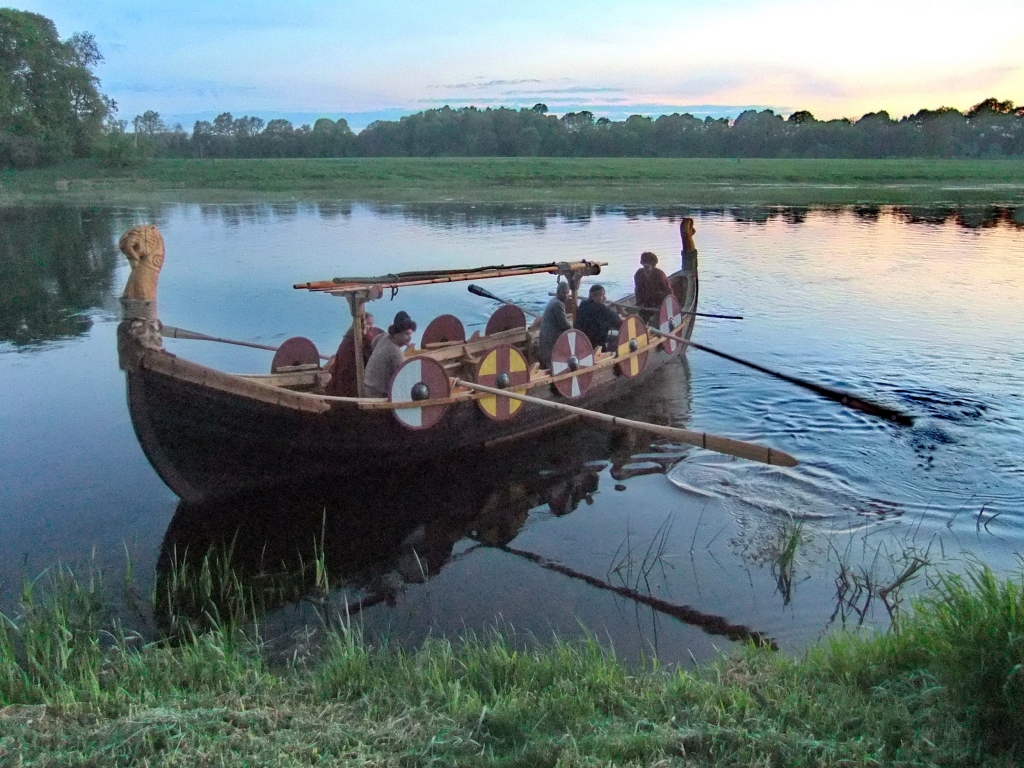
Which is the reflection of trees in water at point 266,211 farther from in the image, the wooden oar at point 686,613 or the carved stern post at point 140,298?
the wooden oar at point 686,613

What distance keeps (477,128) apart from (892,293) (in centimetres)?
8099

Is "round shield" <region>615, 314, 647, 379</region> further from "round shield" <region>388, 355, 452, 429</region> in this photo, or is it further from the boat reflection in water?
"round shield" <region>388, 355, 452, 429</region>

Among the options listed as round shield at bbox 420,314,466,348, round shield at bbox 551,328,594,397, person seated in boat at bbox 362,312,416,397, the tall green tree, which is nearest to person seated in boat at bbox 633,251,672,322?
round shield at bbox 551,328,594,397

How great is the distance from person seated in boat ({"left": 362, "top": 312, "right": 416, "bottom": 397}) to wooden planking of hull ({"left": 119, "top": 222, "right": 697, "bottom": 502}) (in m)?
0.33

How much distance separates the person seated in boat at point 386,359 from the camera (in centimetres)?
826

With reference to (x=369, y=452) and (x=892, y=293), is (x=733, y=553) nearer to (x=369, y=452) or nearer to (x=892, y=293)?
(x=369, y=452)

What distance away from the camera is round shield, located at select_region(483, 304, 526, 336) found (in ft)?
38.3

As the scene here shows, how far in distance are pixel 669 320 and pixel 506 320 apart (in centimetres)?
268

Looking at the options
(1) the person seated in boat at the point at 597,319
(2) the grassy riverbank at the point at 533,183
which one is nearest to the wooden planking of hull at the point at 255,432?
(1) the person seated in boat at the point at 597,319

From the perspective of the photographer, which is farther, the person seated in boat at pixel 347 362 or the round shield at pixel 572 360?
the round shield at pixel 572 360

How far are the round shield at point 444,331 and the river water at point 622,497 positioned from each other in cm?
191

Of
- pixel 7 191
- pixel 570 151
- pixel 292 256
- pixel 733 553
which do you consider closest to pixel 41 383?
pixel 733 553

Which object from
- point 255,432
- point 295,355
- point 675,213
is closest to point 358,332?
point 255,432

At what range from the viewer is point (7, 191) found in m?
46.7
